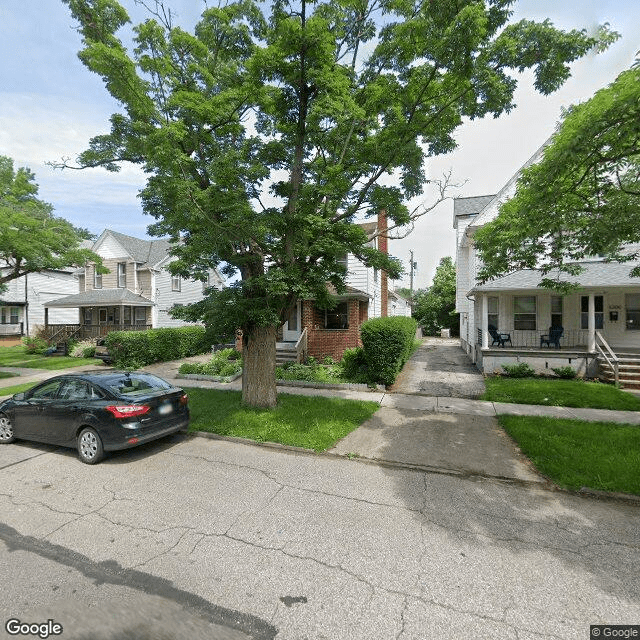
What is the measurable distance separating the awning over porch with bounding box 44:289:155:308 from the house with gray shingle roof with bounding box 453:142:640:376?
21.2 metres

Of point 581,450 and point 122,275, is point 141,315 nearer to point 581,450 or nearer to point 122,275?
point 122,275

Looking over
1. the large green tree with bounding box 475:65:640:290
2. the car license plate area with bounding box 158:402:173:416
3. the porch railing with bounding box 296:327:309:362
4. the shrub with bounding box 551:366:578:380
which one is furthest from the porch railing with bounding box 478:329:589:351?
the car license plate area with bounding box 158:402:173:416

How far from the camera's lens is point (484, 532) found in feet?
12.5

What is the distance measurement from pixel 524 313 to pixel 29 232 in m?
22.9

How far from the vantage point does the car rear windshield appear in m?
6.16

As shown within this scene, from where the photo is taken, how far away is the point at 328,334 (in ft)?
51.8

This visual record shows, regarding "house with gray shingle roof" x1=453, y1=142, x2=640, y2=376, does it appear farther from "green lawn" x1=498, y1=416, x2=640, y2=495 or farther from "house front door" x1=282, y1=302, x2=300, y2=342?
"house front door" x1=282, y1=302, x2=300, y2=342

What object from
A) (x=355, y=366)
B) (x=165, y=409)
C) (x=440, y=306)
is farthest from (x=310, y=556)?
(x=440, y=306)

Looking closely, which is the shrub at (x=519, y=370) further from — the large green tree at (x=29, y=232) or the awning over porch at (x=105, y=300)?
the awning over porch at (x=105, y=300)

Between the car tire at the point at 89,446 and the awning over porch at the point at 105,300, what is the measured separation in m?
18.8

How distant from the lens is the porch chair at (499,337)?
46.8ft

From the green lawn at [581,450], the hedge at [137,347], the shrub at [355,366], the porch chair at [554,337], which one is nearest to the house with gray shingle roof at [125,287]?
the hedge at [137,347]

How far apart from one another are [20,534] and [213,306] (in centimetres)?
476

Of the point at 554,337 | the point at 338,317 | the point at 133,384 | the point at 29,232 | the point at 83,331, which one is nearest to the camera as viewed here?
the point at 133,384
